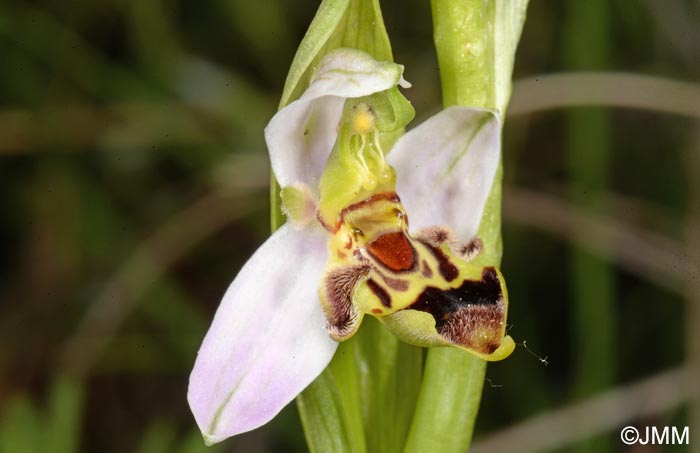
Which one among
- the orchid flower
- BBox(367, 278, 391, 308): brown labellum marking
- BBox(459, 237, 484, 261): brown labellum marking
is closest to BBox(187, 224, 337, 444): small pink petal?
the orchid flower

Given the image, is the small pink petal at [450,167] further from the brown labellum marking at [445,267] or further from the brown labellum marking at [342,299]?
the brown labellum marking at [342,299]

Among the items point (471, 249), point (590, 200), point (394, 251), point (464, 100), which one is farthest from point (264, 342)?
point (590, 200)

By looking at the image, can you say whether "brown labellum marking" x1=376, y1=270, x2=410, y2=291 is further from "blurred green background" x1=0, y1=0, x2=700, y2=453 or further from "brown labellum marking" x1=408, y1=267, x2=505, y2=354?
"blurred green background" x1=0, y1=0, x2=700, y2=453

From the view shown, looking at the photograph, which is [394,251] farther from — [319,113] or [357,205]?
[319,113]

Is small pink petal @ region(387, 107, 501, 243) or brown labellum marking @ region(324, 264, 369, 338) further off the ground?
small pink petal @ region(387, 107, 501, 243)

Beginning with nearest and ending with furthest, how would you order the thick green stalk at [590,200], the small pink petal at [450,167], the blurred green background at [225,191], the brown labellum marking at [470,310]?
the brown labellum marking at [470,310], the small pink petal at [450,167], the thick green stalk at [590,200], the blurred green background at [225,191]

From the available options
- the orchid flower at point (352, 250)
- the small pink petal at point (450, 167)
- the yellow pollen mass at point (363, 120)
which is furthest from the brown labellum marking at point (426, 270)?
the yellow pollen mass at point (363, 120)
